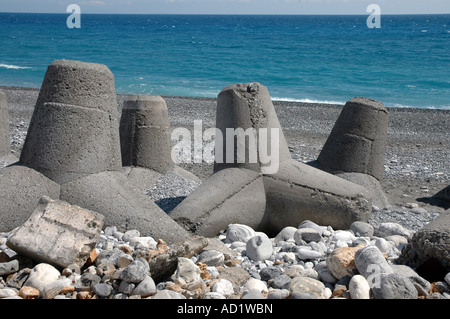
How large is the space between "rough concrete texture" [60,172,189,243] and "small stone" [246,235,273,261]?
0.62 m

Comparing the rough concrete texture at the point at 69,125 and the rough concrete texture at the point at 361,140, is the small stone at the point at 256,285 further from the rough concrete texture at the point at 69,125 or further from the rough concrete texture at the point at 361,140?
the rough concrete texture at the point at 361,140

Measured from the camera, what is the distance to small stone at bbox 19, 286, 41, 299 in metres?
3.21

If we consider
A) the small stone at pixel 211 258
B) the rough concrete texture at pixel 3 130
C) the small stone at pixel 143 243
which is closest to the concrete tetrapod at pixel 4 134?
the rough concrete texture at pixel 3 130

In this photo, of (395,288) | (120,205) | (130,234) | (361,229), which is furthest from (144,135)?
(395,288)

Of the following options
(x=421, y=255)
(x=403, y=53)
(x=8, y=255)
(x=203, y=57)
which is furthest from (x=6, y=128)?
(x=403, y=53)

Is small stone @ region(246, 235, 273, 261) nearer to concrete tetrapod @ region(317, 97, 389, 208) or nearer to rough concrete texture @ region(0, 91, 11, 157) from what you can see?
concrete tetrapod @ region(317, 97, 389, 208)

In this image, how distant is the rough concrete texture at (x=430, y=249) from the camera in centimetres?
361

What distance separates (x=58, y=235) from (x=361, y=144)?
4493 millimetres

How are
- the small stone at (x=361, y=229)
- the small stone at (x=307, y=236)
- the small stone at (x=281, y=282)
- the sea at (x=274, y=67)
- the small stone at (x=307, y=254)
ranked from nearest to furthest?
the small stone at (x=281, y=282)
the small stone at (x=307, y=254)
the small stone at (x=307, y=236)
the small stone at (x=361, y=229)
the sea at (x=274, y=67)

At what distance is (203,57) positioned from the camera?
3538 cm

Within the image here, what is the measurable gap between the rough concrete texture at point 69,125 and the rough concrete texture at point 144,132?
211cm

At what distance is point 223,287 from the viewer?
333cm

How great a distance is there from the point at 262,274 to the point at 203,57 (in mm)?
32660

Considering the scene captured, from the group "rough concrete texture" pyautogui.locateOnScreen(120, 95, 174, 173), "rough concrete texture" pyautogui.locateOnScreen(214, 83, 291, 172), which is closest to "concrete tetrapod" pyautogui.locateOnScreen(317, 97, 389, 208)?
"rough concrete texture" pyautogui.locateOnScreen(214, 83, 291, 172)
